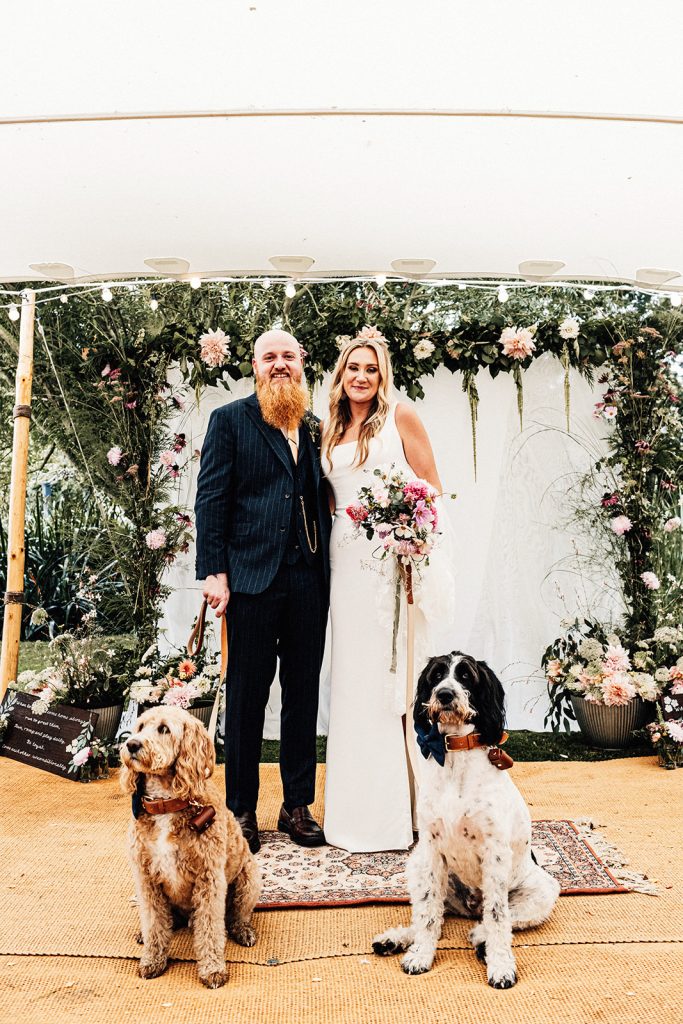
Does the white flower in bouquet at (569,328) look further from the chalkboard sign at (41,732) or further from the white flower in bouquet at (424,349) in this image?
the chalkboard sign at (41,732)

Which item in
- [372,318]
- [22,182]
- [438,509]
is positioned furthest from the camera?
[372,318]

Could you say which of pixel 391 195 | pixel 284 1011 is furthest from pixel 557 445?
pixel 284 1011

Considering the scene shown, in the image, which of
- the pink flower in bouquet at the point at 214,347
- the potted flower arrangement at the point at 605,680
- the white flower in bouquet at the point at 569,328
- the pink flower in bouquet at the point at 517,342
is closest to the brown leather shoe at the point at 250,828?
the potted flower arrangement at the point at 605,680

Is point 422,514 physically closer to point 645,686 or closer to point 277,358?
point 277,358

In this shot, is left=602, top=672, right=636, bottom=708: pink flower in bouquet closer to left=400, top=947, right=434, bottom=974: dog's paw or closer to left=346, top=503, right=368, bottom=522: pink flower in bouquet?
left=346, top=503, right=368, bottom=522: pink flower in bouquet

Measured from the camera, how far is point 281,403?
3.33 metres

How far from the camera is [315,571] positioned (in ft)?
10.9

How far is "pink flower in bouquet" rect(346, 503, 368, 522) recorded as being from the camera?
121 inches

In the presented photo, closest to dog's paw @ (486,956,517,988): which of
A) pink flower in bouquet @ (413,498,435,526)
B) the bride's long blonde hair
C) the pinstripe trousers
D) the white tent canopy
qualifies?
the pinstripe trousers

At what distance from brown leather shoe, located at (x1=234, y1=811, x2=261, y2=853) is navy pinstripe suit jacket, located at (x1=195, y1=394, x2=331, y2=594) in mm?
883

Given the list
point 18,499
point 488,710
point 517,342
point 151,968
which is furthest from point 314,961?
point 517,342

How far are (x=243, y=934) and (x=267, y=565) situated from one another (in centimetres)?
129

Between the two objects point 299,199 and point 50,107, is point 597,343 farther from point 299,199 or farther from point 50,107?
point 50,107

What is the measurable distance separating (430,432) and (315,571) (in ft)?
6.53
